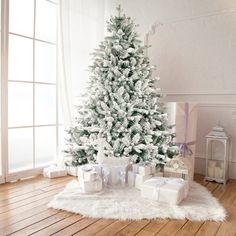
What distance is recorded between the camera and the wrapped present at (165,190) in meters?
1.98

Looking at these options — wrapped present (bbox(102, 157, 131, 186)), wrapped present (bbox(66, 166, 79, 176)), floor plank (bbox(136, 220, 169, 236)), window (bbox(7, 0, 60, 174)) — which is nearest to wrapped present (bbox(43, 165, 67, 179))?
wrapped present (bbox(66, 166, 79, 176))

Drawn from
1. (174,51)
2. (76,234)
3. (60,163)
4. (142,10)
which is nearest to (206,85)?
(174,51)

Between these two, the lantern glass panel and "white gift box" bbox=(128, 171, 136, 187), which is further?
the lantern glass panel

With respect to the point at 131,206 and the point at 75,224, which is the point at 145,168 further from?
the point at 75,224

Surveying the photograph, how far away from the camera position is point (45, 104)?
310 cm

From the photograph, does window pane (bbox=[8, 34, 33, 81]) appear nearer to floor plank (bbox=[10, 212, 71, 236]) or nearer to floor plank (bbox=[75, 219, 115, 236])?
floor plank (bbox=[10, 212, 71, 236])

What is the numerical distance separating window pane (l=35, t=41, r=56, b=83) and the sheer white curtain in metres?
0.14

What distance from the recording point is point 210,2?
304cm

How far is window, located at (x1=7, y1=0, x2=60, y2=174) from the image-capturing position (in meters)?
2.73

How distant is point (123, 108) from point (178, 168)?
2.72ft

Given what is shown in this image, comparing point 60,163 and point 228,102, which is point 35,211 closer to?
point 60,163

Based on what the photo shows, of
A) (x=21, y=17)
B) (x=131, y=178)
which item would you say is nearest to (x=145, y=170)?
(x=131, y=178)

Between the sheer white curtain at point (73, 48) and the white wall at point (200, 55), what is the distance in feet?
2.74

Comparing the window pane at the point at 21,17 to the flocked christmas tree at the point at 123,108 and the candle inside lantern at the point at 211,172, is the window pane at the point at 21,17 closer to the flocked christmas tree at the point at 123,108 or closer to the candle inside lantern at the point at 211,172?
the flocked christmas tree at the point at 123,108
